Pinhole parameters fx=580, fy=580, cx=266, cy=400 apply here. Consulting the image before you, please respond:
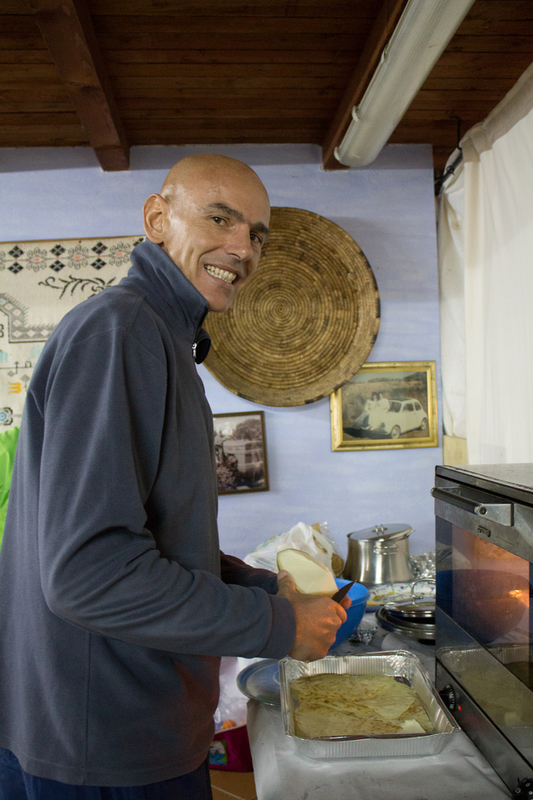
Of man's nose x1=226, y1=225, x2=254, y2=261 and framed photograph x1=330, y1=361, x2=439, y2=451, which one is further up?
man's nose x1=226, y1=225, x2=254, y2=261

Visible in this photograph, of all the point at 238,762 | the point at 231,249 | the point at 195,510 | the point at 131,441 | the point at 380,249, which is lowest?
the point at 238,762

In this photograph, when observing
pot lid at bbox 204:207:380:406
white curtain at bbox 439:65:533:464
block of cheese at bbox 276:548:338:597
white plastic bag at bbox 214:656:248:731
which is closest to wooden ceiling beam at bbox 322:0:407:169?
pot lid at bbox 204:207:380:406

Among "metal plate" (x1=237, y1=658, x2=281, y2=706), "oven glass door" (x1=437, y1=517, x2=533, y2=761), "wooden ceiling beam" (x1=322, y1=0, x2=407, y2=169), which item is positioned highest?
"wooden ceiling beam" (x1=322, y1=0, x2=407, y2=169)

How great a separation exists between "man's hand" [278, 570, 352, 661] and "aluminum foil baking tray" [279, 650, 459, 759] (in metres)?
0.12

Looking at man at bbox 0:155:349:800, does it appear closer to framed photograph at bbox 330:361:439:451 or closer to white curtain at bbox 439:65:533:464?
white curtain at bbox 439:65:533:464

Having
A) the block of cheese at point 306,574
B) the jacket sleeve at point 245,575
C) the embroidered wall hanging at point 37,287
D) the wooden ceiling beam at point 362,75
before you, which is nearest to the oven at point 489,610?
the block of cheese at point 306,574

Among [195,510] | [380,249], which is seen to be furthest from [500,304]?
[195,510]

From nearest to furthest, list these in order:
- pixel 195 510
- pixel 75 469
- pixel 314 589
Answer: pixel 75 469 < pixel 195 510 < pixel 314 589

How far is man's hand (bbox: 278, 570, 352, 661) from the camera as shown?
79cm

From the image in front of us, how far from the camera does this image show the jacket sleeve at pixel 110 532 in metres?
0.66

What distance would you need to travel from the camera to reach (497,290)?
1.92 metres

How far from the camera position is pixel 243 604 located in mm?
731

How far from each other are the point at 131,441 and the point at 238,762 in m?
1.24

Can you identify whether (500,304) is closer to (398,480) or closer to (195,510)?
(398,480)
